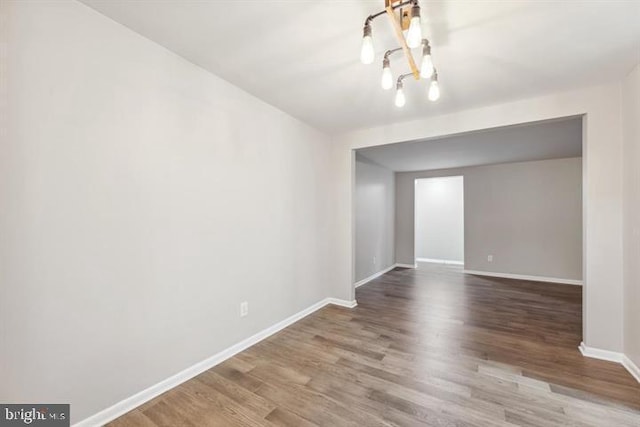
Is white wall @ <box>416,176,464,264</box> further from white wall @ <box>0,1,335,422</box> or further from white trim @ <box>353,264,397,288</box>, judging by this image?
white wall @ <box>0,1,335,422</box>

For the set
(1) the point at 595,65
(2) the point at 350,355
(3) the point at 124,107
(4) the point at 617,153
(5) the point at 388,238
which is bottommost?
(2) the point at 350,355

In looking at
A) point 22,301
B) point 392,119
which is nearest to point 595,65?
point 392,119

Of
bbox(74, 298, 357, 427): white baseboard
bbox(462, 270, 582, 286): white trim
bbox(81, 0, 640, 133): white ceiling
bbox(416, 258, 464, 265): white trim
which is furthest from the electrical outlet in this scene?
bbox(416, 258, 464, 265): white trim

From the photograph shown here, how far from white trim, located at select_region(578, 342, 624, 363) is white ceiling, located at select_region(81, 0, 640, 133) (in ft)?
7.82

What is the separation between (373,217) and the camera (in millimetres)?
5410

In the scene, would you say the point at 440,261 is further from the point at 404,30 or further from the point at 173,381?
the point at 173,381

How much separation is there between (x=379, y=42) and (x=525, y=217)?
5.37 metres

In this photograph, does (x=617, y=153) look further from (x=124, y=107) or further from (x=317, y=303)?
(x=124, y=107)

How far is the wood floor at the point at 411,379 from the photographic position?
1639 millimetres

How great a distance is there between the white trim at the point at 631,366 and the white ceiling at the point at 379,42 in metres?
2.37

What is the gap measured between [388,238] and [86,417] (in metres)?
5.57

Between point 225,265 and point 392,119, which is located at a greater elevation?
point 392,119

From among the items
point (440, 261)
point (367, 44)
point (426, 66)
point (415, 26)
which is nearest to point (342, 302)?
point (426, 66)

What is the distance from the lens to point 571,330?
2855mm
